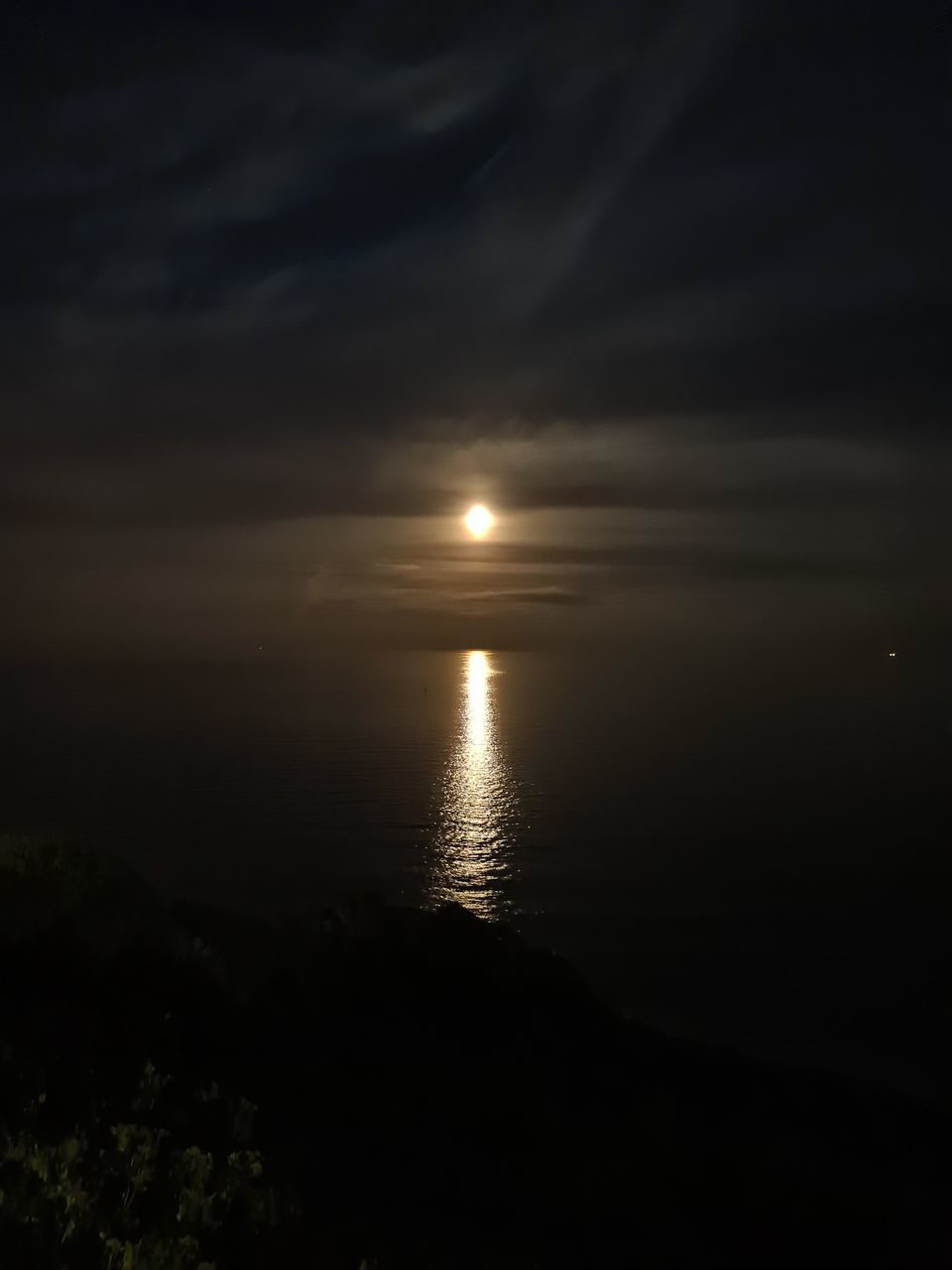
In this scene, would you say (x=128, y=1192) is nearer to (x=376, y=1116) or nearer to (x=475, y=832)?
(x=376, y=1116)

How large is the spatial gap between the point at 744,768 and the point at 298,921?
102626 mm

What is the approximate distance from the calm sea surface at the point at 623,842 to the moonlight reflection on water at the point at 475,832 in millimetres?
277

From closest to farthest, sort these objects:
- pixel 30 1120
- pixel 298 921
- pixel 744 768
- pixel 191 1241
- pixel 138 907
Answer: pixel 191 1241 → pixel 30 1120 → pixel 138 907 → pixel 298 921 → pixel 744 768

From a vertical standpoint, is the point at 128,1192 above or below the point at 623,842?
above

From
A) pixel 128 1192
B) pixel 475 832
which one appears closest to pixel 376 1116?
pixel 128 1192

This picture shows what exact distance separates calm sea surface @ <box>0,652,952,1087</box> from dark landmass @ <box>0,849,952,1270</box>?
5200mm

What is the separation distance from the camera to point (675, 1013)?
134 feet

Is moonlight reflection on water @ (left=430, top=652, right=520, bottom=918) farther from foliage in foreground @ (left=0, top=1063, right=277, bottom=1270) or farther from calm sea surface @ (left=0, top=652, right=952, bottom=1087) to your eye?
foliage in foreground @ (left=0, top=1063, right=277, bottom=1270)

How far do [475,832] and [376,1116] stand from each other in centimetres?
6933

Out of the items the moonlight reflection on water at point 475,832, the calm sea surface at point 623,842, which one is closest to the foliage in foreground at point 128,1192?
the calm sea surface at point 623,842

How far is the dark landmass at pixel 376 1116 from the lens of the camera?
19.9 ft

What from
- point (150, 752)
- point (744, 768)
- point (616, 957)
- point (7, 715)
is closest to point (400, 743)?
point (150, 752)

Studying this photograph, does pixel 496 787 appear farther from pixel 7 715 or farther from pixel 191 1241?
pixel 7 715

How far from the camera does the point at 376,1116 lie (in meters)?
9.44
